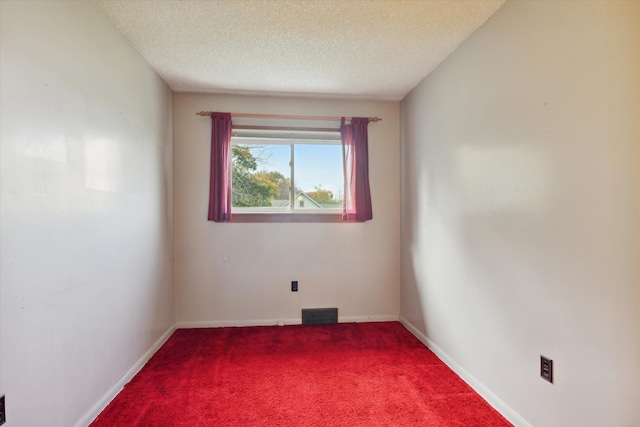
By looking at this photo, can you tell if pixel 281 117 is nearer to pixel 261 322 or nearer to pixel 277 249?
pixel 277 249

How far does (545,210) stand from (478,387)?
124 centimetres

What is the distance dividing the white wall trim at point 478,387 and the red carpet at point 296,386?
4 cm

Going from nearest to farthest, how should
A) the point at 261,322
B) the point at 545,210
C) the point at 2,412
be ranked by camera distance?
1. the point at 2,412
2. the point at 545,210
3. the point at 261,322

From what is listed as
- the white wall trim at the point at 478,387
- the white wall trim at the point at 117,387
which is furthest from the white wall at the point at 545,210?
the white wall trim at the point at 117,387

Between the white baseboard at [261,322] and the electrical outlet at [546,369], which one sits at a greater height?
the electrical outlet at [546,369]

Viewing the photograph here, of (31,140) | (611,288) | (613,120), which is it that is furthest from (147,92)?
(611,288)

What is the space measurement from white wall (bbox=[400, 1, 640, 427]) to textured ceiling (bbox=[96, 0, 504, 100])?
0.25 m

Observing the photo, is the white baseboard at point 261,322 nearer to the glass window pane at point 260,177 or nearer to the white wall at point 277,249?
the white wall at point 277,249

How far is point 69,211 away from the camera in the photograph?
5.05 ft

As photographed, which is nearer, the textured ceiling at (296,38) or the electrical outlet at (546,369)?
the electrical outlet at (546,369)

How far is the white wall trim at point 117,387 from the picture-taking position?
5.53ft

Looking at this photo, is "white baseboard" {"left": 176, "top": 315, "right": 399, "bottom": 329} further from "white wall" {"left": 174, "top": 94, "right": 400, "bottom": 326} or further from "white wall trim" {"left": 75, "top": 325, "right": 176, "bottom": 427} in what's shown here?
"white wall trim" {"left": 75, "top": 325, "right": 176, "bottom": 427}

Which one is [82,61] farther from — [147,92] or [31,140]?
[147,92]

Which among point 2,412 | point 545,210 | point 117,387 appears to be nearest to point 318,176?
point 545,210
